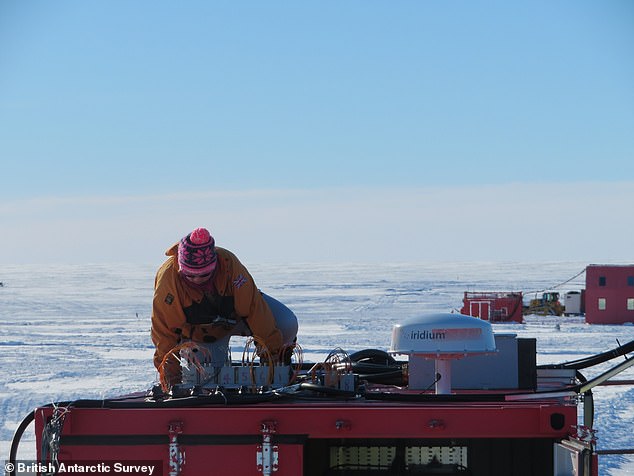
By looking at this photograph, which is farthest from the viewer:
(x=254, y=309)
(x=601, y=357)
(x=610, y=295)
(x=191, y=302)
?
(x=610, y=295)

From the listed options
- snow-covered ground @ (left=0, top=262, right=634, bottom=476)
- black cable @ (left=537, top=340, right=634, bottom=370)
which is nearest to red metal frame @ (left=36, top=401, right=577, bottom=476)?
black cable @ (left=537, top=340, right=634, bottom=370)

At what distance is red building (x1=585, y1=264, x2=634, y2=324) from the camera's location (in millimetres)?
30844

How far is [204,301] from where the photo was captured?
653 cm

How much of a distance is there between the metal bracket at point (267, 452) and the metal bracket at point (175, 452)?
35 cm

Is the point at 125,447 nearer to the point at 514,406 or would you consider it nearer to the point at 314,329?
the point at 514,406

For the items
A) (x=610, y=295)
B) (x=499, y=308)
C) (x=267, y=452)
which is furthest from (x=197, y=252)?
(x=610, y=295)

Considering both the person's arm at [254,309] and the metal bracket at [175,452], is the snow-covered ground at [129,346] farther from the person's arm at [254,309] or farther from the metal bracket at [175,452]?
the metal bracket at [175,452]

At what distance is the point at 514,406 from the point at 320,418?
920 millimetres

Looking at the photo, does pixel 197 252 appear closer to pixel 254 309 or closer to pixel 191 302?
pixel 191 302

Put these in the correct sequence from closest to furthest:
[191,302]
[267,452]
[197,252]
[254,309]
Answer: [267,452], [197,252], [191,302], [254,309]

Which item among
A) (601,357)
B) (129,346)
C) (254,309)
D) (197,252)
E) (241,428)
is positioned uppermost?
(197,252)

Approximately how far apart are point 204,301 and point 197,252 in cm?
40

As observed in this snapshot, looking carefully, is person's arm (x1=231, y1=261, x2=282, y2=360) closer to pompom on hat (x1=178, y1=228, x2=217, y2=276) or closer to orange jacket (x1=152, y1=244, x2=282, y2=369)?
orange jacket (x1=152, y1=244, x2=282, y2=369)

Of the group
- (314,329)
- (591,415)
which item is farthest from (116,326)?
(591,415)
